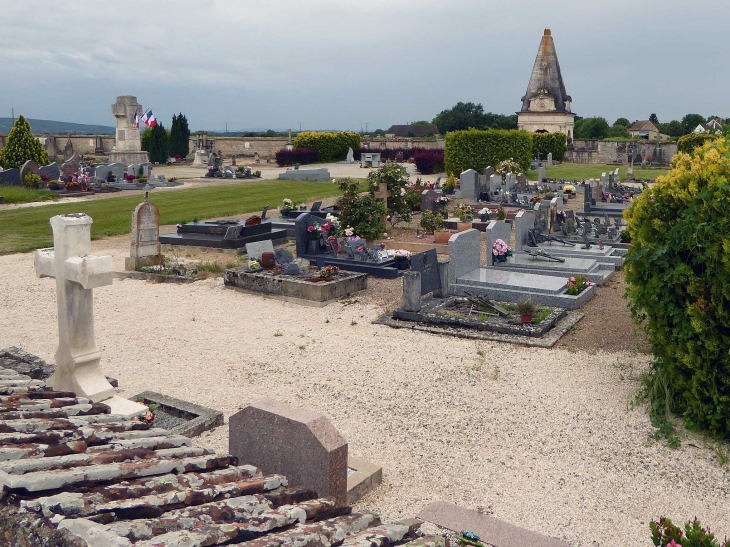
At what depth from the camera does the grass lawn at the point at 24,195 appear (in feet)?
75.9

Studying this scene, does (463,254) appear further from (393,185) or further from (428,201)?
(428,201)

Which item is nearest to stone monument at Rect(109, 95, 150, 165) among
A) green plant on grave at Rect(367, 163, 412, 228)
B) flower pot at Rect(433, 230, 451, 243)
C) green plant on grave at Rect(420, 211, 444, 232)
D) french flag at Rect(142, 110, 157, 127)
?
french flag at Rect(142, 110, 157, 127)

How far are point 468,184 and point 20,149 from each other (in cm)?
1851

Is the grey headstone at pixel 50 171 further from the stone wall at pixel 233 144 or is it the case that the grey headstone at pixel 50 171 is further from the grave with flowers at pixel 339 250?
the stone wall at pixel 233 144

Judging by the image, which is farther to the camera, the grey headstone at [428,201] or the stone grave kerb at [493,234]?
the grey headstone at [428,201]

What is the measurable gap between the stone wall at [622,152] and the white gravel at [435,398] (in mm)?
40879

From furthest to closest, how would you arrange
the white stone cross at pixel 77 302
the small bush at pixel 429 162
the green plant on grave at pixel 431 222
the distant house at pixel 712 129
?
the small bush at pixel 429 162 < the green plant on grave at pixel 431 222 < the distant house at pixel 712 129 < the white stone cross at pixel 77 302

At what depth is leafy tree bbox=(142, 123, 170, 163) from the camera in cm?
4278

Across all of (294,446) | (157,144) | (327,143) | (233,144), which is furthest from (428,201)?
(233,144)

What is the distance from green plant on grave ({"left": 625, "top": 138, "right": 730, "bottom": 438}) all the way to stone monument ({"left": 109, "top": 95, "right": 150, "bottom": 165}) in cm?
3343

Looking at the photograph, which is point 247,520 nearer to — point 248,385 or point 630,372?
point 248,385

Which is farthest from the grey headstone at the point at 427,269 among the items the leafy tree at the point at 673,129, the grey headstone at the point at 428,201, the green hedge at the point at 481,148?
the leafy tree at the point at 673,129

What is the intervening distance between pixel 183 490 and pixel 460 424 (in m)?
4.01

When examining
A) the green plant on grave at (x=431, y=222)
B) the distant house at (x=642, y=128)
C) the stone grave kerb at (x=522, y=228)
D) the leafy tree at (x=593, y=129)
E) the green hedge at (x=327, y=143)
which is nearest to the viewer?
the stone grave kerb at (x=522, y=228)
